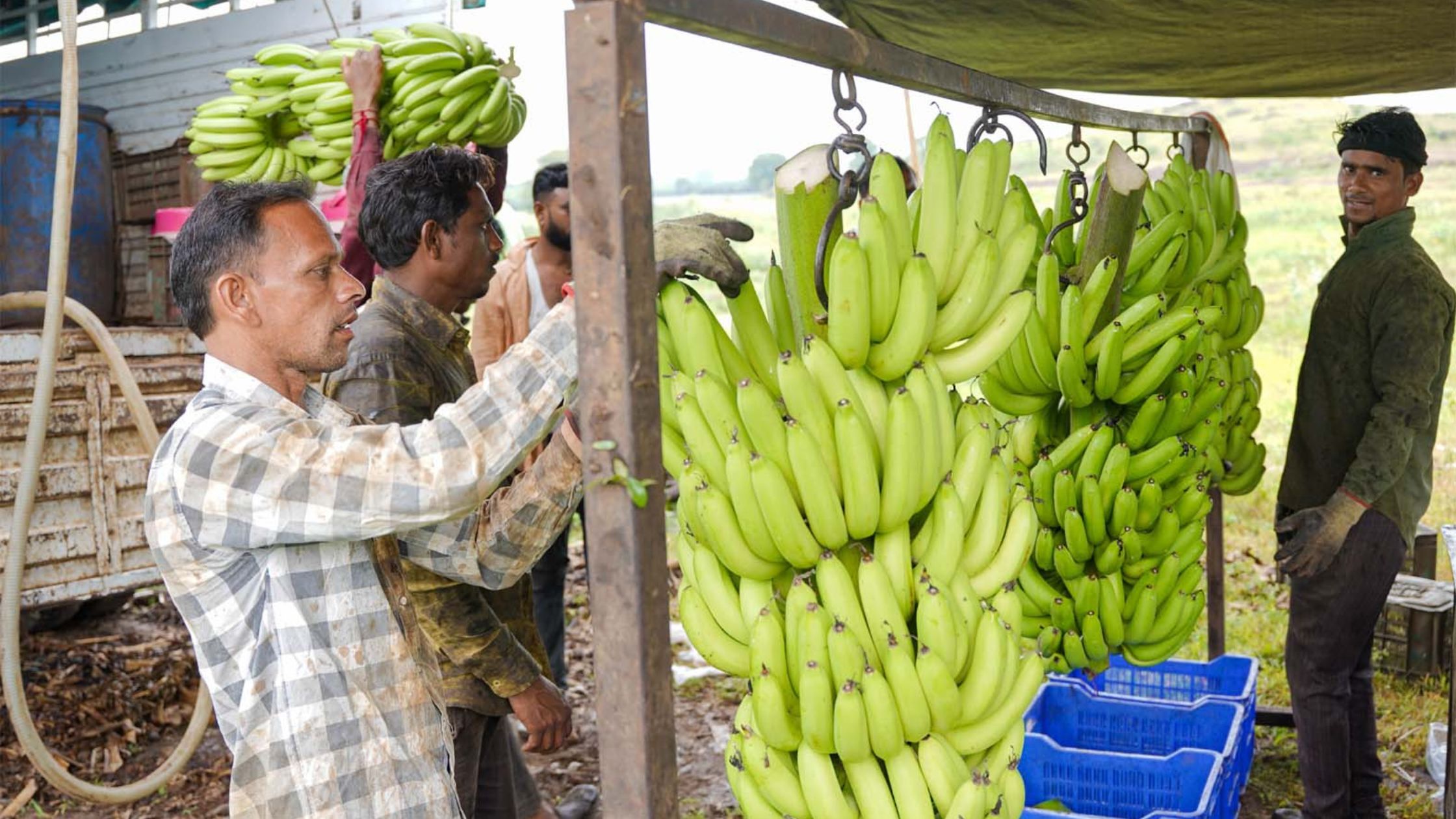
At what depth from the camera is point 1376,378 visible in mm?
3701

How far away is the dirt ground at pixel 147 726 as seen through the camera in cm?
464

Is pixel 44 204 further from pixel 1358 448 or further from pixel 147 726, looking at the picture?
pixel 1358 448

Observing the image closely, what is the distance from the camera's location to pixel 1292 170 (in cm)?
1672

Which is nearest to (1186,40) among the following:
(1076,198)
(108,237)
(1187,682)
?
(1076,198)

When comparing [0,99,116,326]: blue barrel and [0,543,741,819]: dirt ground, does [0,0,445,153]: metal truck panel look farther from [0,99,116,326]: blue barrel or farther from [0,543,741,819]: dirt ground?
[0,543,741,819]: dirt ground

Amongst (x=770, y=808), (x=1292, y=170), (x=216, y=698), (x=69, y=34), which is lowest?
(x=770, y=808)

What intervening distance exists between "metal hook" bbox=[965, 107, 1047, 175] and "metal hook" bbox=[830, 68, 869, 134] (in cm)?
42

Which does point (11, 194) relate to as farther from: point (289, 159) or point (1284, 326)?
point (1284, 326)

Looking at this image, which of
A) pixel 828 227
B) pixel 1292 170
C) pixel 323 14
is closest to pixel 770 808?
pixel 828 227

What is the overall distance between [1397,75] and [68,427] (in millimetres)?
5155

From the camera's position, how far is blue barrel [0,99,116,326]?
18.2 feet

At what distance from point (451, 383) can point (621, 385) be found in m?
1.70

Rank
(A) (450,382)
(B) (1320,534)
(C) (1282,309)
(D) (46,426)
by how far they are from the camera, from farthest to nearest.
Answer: (C) (1282,309), (B) (1320,534), (A) (450,382), (D) (46,426)

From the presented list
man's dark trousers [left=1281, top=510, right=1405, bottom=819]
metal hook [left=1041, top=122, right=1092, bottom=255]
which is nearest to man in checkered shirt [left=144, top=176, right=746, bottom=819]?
metal hook [left=1041, top=122, right=1092, bottom=255]
